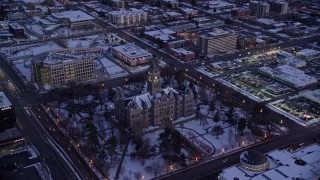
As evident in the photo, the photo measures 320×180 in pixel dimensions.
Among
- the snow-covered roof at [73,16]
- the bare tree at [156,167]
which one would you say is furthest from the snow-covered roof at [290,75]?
the snow-covered roof at [73,16]

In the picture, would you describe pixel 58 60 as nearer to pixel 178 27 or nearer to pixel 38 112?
pixel 38 112

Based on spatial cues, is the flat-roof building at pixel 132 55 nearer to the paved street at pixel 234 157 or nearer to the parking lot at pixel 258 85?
the parking lot at pixel 258 85

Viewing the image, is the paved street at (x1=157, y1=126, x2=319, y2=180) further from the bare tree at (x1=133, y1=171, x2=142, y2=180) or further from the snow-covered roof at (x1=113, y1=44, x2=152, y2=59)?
the snow-covered roof at (x1=113, y1=44, x2=152, y2=59)

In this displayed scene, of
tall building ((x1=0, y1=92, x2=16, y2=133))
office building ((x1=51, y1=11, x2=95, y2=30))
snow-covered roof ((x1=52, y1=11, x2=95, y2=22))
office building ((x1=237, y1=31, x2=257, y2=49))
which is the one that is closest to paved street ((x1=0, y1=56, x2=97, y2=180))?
tall building ((x1=0, y1=92, x2=16, y2=133))

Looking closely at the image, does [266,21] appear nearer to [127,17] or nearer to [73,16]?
[127,17]

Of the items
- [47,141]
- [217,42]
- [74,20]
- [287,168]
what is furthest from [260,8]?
[47,141]

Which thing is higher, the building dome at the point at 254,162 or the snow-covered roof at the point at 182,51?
the snow-covered roof at the point at 182,51

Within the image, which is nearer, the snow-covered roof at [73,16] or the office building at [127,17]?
the snow-covered roof at [73,16]
